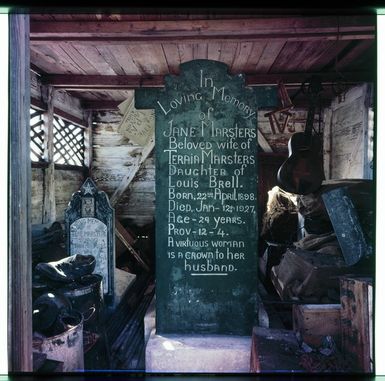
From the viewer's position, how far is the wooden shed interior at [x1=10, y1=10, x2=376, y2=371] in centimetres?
346

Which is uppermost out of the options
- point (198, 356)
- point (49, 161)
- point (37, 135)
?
point (37, 135)

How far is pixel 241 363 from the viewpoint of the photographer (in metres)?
3.29

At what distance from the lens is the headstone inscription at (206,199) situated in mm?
3578

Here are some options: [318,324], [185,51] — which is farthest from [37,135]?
[318,324]

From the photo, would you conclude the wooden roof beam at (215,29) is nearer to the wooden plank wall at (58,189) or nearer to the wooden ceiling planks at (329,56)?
the wooden ceiling planks at (329,56)

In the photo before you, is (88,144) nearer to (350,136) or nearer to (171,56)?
(171,56)

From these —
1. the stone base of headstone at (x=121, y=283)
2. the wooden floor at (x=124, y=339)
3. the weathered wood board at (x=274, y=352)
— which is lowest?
the wooden floor at (x=124, y=339)

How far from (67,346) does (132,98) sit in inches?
175

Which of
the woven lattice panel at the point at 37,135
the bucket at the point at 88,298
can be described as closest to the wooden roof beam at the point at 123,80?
the woven lattice panel at the point at 37,135

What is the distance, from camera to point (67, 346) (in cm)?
291

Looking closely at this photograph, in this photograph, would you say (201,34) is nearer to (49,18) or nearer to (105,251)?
(49,18)

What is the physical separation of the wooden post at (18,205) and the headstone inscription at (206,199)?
5.76ft

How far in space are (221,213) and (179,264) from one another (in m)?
0.78

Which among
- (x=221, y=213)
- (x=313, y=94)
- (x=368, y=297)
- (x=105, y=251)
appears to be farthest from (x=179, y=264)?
(x=313, y=94)
